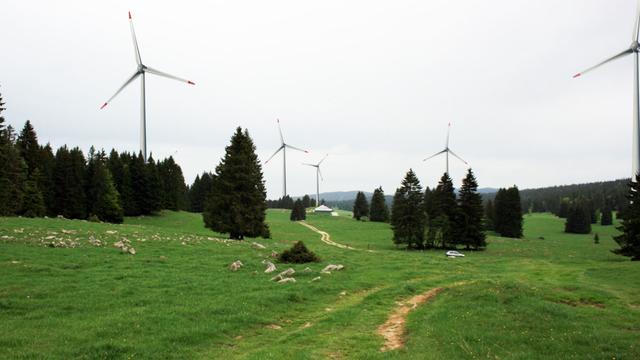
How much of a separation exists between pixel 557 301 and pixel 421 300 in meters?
6.97

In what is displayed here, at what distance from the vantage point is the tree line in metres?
65.8

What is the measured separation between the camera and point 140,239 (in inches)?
1625

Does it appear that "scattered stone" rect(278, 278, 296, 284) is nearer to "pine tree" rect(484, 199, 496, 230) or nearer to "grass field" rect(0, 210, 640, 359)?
"grass field" rect(0, 210, 640, 359)

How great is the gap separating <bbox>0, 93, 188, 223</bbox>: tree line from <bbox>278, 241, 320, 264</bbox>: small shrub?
1437 inches

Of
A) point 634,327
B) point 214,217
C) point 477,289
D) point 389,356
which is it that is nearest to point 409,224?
point 214,217

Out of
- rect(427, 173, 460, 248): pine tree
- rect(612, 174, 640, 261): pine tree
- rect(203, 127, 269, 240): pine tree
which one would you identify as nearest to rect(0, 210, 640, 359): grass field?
rect(203, 127, 269, 240): pine tree

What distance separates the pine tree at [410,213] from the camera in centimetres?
7512

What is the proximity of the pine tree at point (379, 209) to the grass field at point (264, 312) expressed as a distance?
107322 mm

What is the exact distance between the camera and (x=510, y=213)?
110062 millimetres

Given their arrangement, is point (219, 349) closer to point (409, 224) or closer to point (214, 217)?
point (214, 217)

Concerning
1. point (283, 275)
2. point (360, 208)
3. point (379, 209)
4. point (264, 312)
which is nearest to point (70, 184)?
point (283, 275)

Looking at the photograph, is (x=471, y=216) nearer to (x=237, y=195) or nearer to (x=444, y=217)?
(x=444, y=217)

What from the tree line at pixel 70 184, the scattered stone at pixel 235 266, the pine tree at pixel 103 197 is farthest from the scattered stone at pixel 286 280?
the pine tree at pixel 103 197

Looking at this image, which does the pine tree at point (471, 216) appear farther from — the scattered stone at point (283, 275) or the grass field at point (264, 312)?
the scattered stone at point (283, 275)
